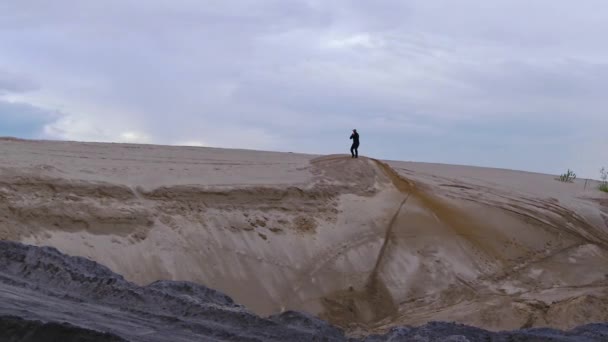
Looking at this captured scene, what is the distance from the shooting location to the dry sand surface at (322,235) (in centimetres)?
1195

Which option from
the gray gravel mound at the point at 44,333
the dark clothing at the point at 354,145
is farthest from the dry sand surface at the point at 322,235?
the gray gravel mound at the point at 44,333

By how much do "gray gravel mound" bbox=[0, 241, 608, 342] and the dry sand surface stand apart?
2.70 meters

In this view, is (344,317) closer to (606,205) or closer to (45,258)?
(45,258)

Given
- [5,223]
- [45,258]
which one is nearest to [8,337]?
[45,258]

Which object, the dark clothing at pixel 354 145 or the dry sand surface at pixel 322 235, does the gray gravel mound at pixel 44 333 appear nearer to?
the dry sand surface at pixel 322 235

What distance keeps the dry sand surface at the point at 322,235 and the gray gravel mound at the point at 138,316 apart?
8.87 feet

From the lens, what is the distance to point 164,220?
12.6m

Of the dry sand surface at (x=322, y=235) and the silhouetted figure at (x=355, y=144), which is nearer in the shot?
the dry sand surface at (x=322, y=235)

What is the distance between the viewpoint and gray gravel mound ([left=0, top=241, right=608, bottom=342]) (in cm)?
604

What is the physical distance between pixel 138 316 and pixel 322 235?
22.2ft

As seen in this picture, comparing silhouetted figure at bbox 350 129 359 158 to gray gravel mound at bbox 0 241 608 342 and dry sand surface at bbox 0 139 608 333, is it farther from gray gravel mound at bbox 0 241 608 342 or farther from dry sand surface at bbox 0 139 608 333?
gray gravel mound at bbox 0 241 608 342

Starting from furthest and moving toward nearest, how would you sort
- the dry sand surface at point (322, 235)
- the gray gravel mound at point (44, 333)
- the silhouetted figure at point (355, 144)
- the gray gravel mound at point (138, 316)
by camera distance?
1. the silhouetted figure at point (355, 144)
2. the dry sand surface at point (322, 235)
3. the gray gravel mound at point (138, 316)
4. the gray gravel mound at point (44, 333)

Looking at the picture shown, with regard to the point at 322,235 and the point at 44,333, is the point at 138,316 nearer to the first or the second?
the point at 44,333

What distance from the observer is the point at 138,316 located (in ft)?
23.9
